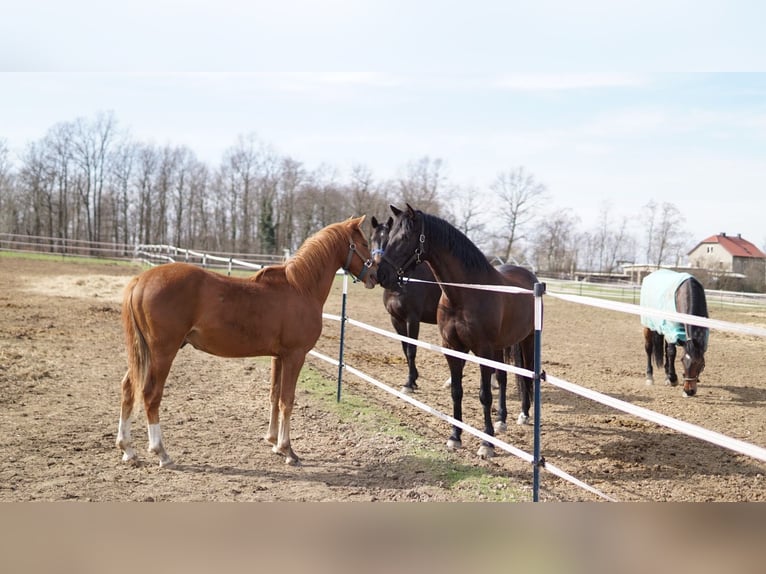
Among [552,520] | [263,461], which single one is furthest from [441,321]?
A: [552,520]

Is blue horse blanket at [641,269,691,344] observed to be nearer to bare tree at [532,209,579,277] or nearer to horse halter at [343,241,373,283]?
horse halter at [343,241,373,283]

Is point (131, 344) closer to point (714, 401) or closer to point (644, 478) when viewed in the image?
point (644, 478)

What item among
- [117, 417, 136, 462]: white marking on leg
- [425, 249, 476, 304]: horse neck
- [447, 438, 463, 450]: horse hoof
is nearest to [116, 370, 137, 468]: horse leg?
[117, 417, 136, 462]: white marking on leg

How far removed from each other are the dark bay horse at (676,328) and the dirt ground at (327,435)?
36 cm

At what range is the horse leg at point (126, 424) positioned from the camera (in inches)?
150

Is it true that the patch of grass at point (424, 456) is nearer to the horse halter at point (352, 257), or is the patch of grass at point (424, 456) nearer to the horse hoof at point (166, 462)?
the horse halter at point (352, 257)

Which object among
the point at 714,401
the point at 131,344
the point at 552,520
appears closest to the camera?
the point at 552,520

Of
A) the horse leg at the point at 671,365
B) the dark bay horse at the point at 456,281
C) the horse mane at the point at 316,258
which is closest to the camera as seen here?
the horse mane at the point at 316,258

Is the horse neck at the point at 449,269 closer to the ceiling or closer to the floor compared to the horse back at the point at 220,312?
closer to the ceiling

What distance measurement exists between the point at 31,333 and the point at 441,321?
6916 mm

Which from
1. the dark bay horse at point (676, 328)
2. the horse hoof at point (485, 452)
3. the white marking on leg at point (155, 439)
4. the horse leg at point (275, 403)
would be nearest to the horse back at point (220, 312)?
the horse leg at point (275, 403)

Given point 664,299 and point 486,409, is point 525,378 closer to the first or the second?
point 486,409

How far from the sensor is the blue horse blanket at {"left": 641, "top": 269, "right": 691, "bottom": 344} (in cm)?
702

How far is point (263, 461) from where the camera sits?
13.1 ft
